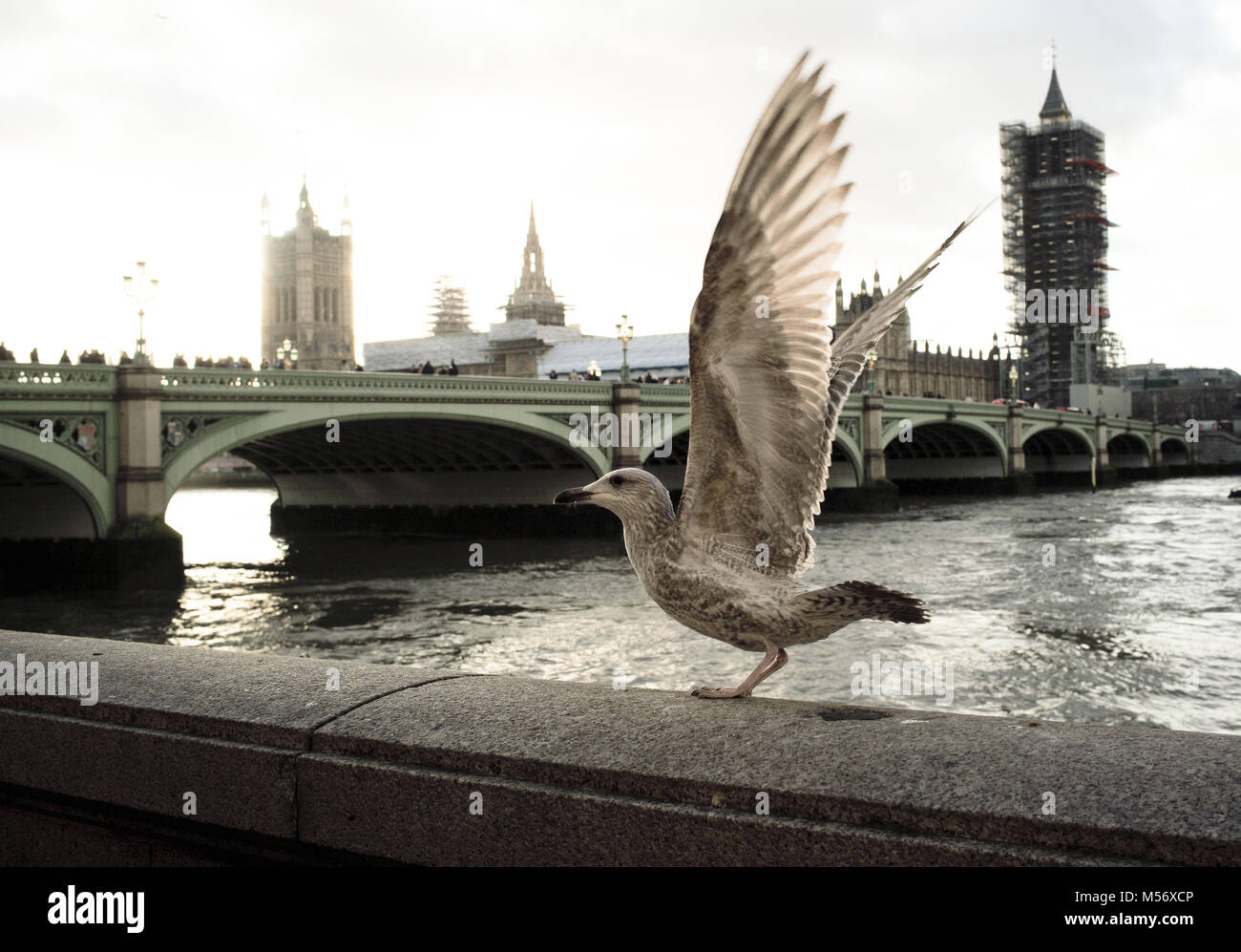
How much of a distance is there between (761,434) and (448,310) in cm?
10984

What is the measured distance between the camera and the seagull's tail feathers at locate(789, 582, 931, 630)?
226 cm

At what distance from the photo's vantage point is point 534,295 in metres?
101

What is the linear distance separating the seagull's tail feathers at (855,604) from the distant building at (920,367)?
75.0 meters

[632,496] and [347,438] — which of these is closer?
[632,496]

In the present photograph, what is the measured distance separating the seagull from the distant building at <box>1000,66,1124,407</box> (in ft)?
322

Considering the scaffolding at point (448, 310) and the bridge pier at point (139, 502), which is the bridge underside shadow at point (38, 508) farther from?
the scaffolding at point (448, 310)

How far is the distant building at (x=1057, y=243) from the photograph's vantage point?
96.2 metres

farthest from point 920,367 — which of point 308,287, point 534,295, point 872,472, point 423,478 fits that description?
point 423,478

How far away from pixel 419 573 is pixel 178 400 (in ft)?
16.9

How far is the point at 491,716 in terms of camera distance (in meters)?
2.37

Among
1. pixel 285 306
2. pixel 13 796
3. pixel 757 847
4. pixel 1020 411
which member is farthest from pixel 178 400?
pixel 285 306

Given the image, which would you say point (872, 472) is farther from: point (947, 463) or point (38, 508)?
point (38, 508)

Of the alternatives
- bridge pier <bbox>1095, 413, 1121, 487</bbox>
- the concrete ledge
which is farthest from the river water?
bridge pier <bbox>1095, 413, 1121, 487</bbox>
